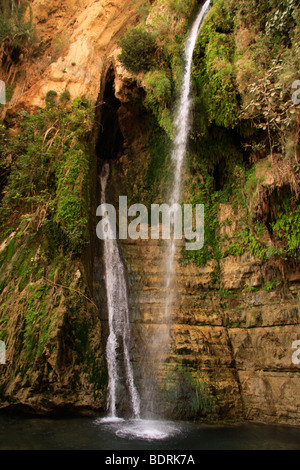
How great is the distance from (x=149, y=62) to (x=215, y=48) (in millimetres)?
Result: 2321

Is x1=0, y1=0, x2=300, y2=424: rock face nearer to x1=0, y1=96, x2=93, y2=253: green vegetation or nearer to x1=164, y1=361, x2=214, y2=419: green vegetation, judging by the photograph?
x1=164, y1=361, x2=214, y2=419: green vegetation

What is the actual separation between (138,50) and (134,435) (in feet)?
37.3

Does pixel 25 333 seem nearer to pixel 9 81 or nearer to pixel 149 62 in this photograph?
pixel 149 62

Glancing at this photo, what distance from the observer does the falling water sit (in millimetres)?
8828

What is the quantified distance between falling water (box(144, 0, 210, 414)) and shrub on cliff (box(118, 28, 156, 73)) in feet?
4.15

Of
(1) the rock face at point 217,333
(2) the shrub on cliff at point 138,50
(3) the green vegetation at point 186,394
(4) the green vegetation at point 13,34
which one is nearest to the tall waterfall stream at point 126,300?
(1) the rock face at point 217,333

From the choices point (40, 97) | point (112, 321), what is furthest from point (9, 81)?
Result: point (112, 321)

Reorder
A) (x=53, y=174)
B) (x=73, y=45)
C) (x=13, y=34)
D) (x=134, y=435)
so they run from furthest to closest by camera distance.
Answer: (x=73, y=45)
(x=13, y=34)
(x=53, y=174)
(x=134, y=435)

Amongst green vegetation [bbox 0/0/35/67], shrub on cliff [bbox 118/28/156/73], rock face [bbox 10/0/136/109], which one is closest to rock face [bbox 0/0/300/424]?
shrub on cliff [bbox 118/28/156/73]

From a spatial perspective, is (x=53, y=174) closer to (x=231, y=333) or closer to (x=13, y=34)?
(x=231, y=333)

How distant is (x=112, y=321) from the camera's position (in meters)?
9.11

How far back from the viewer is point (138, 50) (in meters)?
11.7

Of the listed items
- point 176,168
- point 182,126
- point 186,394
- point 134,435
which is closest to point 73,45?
point 182,126

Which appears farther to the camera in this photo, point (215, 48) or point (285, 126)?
point (215, 48)
